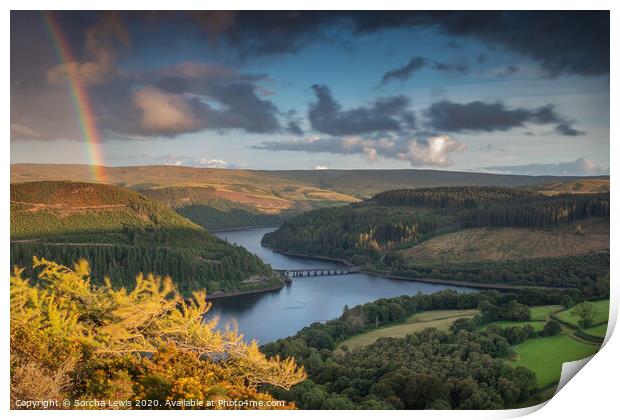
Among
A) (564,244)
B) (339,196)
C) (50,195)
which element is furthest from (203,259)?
(339,196)

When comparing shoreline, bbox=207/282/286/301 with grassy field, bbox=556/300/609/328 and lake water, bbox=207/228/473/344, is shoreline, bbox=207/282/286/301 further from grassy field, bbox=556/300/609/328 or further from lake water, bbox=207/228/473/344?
grassy field, bbox=556/300/609/328

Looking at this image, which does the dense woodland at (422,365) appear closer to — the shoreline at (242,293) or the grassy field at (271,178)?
the grassy field at (271,178)

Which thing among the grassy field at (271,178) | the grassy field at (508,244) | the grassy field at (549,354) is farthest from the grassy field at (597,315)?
the grassy field at (508,244)

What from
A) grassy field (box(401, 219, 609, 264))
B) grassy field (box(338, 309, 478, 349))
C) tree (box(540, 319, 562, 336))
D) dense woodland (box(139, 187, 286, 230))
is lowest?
grassy field (box(338, 309, 478, 349))

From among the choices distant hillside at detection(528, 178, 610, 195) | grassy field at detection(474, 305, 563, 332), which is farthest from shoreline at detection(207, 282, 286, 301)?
distant hillside at detection(528, 178, 610, 195)

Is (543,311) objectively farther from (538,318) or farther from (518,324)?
(518,324)

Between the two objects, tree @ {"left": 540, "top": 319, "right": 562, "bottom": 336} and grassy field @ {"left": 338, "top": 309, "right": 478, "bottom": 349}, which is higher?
tree @ {"left": 540, "top": 319, "right": 562, "bottom": 336}

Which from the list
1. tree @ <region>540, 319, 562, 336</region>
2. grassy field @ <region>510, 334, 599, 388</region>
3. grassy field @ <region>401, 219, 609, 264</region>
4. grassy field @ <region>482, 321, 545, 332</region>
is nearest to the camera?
grassy field @ <region>510, 334, 599, 388</region>
